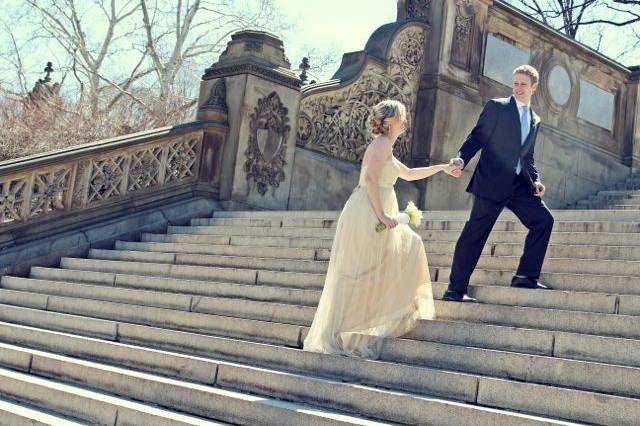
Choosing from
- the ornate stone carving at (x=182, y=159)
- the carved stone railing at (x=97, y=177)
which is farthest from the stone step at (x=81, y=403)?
the ornate stone carving at (x=182, y=159)

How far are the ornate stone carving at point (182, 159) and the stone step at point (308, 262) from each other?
191 cm

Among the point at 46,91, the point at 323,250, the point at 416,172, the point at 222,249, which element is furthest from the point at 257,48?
the point at 46,91

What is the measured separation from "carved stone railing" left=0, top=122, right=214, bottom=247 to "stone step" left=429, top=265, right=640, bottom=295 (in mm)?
5251

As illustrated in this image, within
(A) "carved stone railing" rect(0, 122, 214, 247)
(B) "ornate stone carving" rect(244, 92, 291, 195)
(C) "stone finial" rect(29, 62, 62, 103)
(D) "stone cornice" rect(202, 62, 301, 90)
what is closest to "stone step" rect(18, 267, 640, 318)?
(A) "carved stone railing" rect(0, 122, 214, 247)

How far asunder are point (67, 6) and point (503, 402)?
29.2 metres

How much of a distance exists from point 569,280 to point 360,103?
7.37m

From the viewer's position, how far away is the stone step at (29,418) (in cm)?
598

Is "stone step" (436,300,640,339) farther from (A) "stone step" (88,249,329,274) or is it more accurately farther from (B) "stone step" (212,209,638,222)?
(B) "stone step" (212,209,638,222)

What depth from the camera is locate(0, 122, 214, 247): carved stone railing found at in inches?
416

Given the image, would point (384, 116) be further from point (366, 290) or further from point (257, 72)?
point (257, 72)

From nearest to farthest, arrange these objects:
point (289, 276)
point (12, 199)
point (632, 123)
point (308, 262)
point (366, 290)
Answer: point (366, 290) → point (289, 276) → point (308, 262) → point (12, 199) → point (632, 123)

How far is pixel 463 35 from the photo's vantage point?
14.8 m

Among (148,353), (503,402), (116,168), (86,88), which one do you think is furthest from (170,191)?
(86,88)

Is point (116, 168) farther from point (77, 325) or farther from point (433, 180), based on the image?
point (433, 180)
